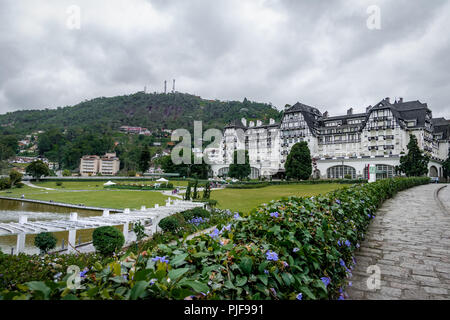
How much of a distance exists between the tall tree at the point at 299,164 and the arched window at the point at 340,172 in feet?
29.1

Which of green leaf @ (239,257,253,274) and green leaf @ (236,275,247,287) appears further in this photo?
green leaf @ (239,257,253,274)

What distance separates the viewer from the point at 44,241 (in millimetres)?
9969

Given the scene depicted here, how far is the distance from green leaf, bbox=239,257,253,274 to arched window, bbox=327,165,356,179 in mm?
59346

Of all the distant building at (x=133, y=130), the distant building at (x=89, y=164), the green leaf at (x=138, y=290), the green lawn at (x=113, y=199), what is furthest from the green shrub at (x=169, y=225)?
the distant building at (x=133, y=130)

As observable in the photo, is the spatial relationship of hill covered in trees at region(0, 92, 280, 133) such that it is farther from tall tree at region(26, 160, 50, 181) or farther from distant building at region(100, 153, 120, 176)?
Result: tall tree at region(26, 160, 50, 181)

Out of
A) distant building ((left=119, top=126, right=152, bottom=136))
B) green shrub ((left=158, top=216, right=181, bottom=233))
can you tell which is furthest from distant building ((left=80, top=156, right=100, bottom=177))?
green shrub ((left=158, top=216, right=181, bottom=233))

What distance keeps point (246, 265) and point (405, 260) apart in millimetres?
4617

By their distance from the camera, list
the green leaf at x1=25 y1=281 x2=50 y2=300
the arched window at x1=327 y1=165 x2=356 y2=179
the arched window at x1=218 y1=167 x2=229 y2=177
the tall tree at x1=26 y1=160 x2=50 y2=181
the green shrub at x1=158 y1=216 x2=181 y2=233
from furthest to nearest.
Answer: the arched window at x1=218 y1=167 x2=229 y2=177 → the tall tree at x1=26 y1=160 x2=50 y2=181 → the arched window at x1=327 y1=165 x2=356 y2=179 → the green shrub at x1=158 y1=216 x2=181 y2=233 → the green leaf at x1=25 y1=281 x2=50 y2=300

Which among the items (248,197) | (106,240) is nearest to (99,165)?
(248,197)

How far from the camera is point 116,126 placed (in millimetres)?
170500

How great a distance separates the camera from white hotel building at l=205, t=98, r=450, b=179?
54375 millimetres

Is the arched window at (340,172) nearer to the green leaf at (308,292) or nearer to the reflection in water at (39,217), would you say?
the reflection in water at (39,217)
